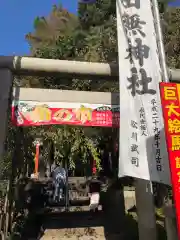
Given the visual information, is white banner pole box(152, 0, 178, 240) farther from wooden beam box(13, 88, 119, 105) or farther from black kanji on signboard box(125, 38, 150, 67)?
wooden beam box(13, 88, 119, 105)

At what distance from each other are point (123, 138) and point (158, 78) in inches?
52.3

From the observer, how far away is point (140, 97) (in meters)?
5.02

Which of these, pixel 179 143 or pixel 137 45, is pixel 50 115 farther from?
pixel 179 143

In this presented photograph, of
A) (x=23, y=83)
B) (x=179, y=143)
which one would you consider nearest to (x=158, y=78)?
(x=179, y=143)

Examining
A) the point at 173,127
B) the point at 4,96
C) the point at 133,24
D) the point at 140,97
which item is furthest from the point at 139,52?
the point at 4,96

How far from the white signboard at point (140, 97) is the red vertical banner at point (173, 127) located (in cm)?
40

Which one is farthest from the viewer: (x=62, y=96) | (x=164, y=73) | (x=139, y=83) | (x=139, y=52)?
(x=62, y=96)

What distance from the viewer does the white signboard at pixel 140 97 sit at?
4656mm

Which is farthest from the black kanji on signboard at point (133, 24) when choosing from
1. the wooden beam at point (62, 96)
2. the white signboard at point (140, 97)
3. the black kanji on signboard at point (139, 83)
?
the wooden beam at point (62, 96)

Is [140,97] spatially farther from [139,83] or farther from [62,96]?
[62,96]

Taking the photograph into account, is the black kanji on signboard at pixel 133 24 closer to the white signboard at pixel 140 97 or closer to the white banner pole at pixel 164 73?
Answer: the white signboard at pixel 140 97

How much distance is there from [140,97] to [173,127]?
38.0 inches

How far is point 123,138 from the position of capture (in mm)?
4828

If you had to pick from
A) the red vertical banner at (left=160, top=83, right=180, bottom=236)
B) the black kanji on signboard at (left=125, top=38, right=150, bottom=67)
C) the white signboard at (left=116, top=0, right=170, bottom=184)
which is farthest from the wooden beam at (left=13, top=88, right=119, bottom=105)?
the red vertical banner at (left=160, top=83, right=180, bottom=236)
